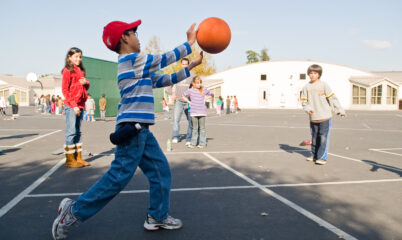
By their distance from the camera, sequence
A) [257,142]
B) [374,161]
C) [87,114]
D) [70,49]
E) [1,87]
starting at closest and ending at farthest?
[70,49]
[374,161]
[257,142]
[87,114]
[1,87]

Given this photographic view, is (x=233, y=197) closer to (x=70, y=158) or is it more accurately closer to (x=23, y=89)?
(x=70, y=158)

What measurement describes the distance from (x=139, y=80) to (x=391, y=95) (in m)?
53.4

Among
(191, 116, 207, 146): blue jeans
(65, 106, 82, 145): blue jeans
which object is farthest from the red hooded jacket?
(191, 116, 207, 146): blue jeans

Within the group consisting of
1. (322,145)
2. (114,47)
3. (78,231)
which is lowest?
(78,231)

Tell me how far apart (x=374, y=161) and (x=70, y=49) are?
627 centimetres

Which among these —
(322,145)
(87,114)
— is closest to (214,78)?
(87,114)

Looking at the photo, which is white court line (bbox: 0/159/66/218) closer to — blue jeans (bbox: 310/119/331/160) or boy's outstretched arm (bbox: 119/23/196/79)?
boy's outstretched arm (bbox: 119/23/196/79)

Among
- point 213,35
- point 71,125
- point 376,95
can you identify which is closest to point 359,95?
point 376,95

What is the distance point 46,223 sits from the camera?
3479 mm

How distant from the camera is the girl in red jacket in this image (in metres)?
6.05

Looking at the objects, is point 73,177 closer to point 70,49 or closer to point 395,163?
point 70,49

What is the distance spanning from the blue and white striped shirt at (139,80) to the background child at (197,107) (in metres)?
5.65

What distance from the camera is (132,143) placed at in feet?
10.5

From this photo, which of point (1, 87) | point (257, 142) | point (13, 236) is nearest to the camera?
point (13, 236)
